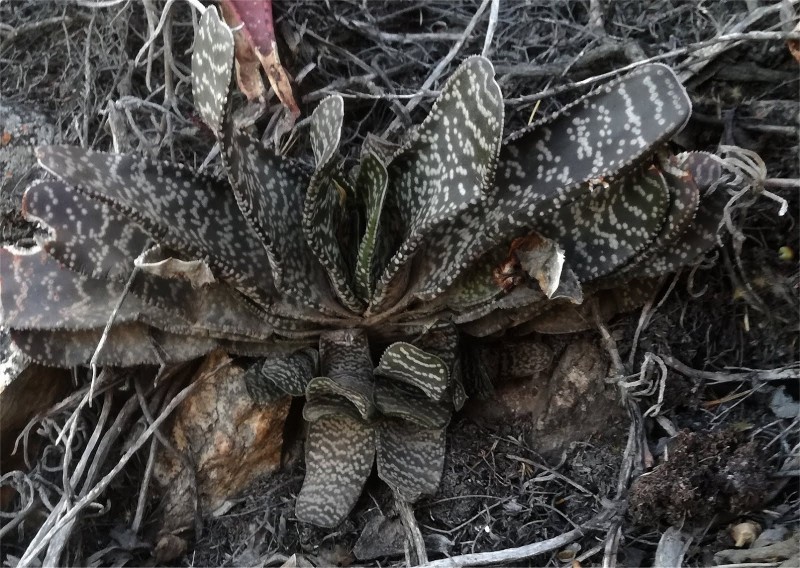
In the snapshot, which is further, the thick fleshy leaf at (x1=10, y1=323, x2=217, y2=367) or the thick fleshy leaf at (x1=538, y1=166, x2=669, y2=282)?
the thick fleshy leaf at (x1=10, y1=323, x2=217, y2=367)

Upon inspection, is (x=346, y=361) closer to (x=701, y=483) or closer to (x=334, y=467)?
(x=334, y=467)

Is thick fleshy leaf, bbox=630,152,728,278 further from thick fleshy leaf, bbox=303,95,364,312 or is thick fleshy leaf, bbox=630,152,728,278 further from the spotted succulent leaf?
thick fleshy leaf, bbox=303,95,364,312

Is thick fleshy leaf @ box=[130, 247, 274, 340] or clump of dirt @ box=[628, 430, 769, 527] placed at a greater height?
thick fleshy leaf @ box=[130, 247, 274, 340]

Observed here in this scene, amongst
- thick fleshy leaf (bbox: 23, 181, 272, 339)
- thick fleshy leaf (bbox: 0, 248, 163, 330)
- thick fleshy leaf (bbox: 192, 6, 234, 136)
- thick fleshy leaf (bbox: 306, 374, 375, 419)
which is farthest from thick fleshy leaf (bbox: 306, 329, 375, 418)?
thick fleshy leaf (bbox: 192, 6, 234, 136)

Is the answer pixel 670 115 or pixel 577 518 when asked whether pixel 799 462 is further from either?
pixel 670 115

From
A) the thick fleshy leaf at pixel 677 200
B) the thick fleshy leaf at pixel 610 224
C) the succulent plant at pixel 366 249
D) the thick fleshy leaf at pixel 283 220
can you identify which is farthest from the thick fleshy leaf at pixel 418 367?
the thick fleshy leaf at pixel 677 200

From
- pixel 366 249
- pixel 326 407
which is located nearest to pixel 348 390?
pixel 326 407

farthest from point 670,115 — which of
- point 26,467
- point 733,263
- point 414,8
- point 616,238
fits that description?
point 26,467
